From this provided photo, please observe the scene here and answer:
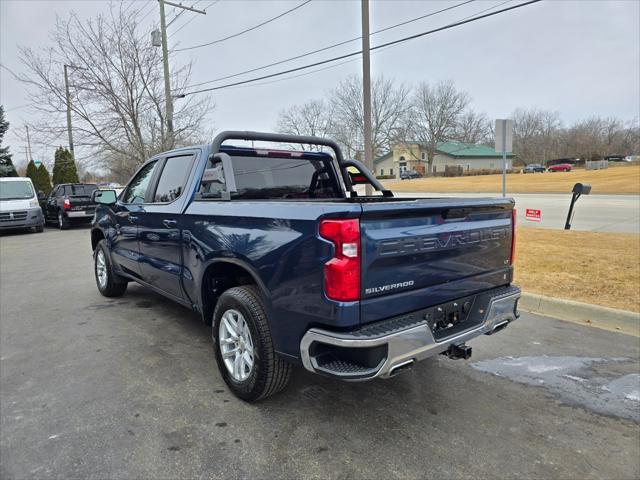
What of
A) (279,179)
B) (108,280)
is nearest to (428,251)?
(279,179)

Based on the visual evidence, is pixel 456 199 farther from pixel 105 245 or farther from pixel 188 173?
pixel 105 245

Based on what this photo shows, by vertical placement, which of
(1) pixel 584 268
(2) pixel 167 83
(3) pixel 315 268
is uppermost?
(2) pixel 167 83

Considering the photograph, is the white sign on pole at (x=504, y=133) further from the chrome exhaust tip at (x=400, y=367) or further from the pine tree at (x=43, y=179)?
the pine tree at (x=43, y=179)

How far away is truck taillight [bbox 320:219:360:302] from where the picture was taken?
230cm

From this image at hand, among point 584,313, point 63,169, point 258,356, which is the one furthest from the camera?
point 63,169

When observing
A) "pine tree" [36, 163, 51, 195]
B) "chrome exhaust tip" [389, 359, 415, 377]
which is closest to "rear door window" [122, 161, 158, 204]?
"chrome exhaust tip" [389, 359, 415, 377]

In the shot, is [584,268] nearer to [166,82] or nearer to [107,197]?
[107,197]

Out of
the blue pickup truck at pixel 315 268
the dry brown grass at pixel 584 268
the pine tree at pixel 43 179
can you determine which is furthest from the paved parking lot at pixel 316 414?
the pine tree at pixel 43 179

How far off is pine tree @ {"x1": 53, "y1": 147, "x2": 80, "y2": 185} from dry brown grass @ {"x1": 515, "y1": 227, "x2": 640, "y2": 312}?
23722 mm

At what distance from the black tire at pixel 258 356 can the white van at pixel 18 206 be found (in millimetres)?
14926

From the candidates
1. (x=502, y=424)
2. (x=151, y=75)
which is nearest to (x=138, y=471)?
(x=502, y=424)

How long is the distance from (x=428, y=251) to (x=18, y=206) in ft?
53.3

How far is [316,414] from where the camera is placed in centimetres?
303

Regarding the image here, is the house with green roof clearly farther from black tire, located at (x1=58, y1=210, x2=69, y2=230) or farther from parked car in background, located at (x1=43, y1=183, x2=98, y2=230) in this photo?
black tire, located at (x1=58, y1=210, x2=69, y2=230)
